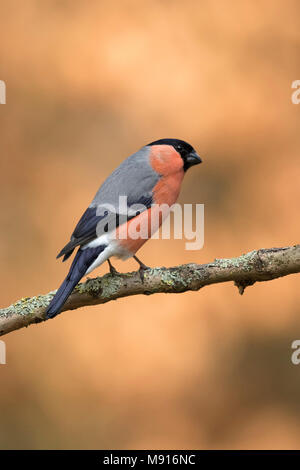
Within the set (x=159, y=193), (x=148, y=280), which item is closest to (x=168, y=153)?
(x=159, y=193)

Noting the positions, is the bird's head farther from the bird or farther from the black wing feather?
the black wing feather

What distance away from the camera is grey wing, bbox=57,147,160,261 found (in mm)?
2641

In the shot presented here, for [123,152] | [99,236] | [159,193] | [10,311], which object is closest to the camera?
[10,311]

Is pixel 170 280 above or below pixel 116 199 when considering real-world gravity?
below

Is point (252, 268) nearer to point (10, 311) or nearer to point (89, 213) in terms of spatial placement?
point (89, 213)

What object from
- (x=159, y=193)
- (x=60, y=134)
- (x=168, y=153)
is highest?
(x=60, y=134)

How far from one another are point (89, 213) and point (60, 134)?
241 centimetres

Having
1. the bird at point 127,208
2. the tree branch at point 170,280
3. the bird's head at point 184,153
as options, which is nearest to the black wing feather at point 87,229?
the bird at point 127,208

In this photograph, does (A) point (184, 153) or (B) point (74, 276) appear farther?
(A) point (184, 153)

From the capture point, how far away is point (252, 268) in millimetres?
2469

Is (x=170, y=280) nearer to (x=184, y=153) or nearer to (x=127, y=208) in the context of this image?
(x=127, y=208)

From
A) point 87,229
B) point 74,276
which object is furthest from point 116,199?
point 74,276

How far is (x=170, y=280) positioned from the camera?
8.18ft

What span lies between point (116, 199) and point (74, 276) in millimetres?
458
